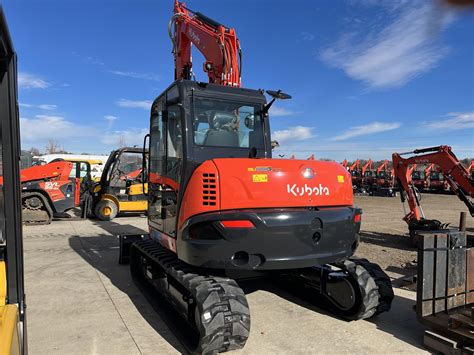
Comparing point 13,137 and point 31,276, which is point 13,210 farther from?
point 31,276

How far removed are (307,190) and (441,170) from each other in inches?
271

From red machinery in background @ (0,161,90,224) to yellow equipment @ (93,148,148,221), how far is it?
0.87 meters

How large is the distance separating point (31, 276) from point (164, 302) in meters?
2.70

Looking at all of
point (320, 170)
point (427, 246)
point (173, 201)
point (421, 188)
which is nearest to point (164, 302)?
point (173, 201)

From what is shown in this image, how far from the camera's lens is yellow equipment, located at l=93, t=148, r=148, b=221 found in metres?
13.3

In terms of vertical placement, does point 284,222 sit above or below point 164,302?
above

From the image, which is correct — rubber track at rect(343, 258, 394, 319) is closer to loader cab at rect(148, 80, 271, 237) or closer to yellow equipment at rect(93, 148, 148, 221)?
loader cab at rect(148, 80, 271, 237)

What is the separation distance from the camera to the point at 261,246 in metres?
3.69

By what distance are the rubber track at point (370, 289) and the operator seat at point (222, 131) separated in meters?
1.97

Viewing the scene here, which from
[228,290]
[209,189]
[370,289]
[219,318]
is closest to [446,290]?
[370,289]

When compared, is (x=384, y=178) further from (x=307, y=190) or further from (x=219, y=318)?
(x=219, y=318)

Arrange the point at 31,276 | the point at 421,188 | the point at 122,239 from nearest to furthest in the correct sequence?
1. the point at 31,276
2. the point at 122,239
3. the point at 421,188

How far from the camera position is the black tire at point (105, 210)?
43.6 ft

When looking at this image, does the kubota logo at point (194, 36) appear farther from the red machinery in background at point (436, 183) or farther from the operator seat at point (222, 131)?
the red machinery in background at point (436, 183)
